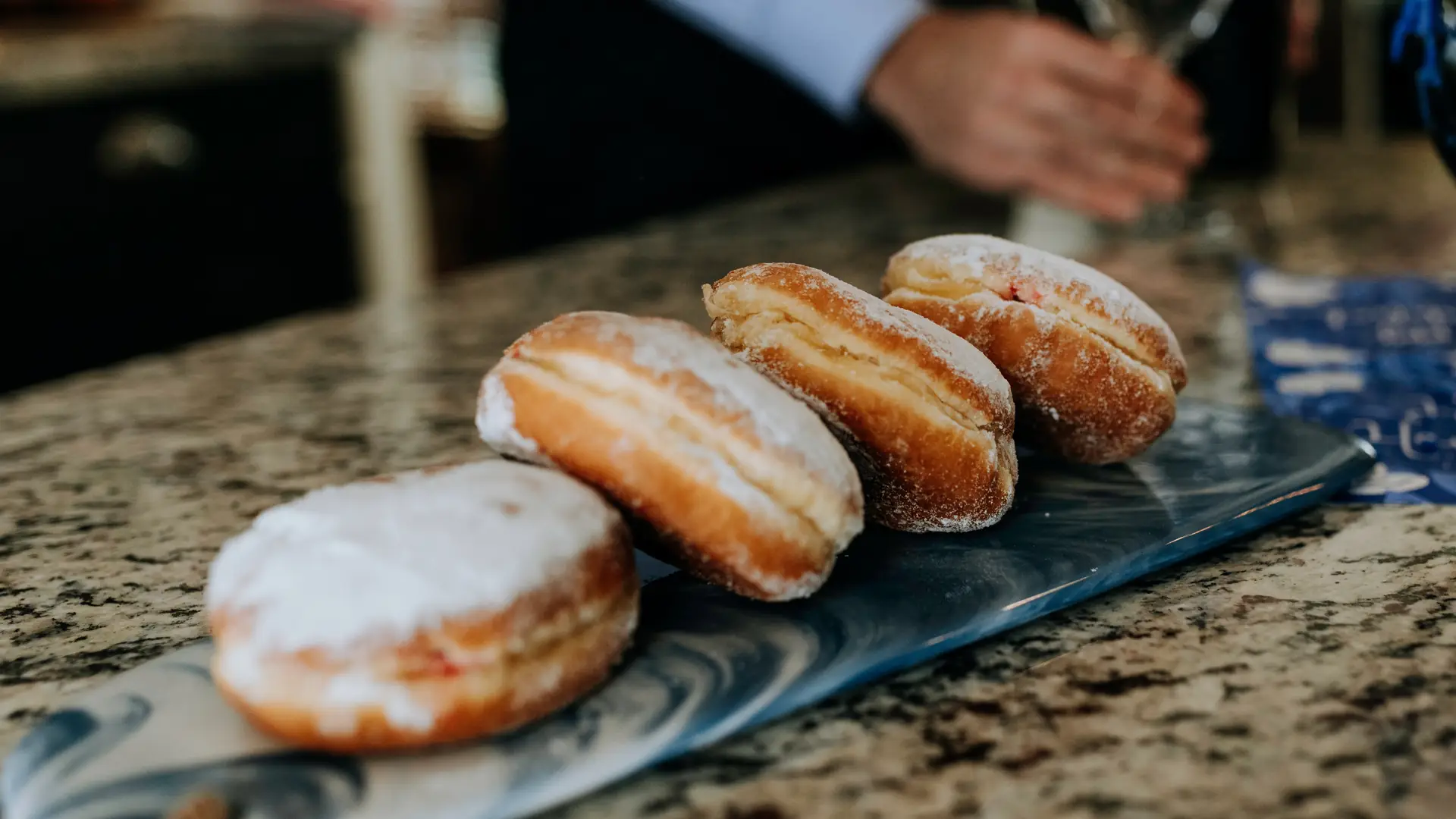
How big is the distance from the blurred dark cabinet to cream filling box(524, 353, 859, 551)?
1.74 m

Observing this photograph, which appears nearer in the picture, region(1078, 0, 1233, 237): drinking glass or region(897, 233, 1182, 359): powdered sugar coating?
region(897, 233, 1182, 359): powdered sugar coating

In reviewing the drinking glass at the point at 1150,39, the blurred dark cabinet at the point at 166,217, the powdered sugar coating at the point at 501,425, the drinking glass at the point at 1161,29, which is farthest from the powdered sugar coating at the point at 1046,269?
the blurred dark cabinet at the point at 166,217

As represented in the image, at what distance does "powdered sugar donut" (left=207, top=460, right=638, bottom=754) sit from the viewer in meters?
0.38

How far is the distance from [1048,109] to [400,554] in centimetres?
116

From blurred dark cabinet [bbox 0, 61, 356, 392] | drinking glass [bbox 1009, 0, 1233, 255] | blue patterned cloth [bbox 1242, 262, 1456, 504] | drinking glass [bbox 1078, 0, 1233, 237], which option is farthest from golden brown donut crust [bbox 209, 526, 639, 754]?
blurred dark cabinet [bbox 0, 61, 356, 392]

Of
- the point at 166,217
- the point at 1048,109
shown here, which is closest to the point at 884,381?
the point at 1048,109

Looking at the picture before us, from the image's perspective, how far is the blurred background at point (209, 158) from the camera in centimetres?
190

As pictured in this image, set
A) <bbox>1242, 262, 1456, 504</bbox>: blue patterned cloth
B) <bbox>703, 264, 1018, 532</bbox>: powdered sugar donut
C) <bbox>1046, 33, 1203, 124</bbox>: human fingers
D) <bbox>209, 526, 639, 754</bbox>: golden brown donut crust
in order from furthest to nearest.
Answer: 1. <bbox>1046, 33, 1203, 124</bbox>: human fingers
2. <bbox>1242, 262, 1456, 504</bbox>: blue patterned cloth
3. <bbox>703, 264, 1018, 532</bbox>: powdered sugar donut
4. <bbox>209, 526, 639, 754</bbox>: golden brown donut crust

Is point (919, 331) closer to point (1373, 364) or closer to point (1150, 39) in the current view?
point (1373, 364)

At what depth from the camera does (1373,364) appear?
88cm

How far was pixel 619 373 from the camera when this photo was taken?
17.9 inches

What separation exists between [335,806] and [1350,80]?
8.15 feet

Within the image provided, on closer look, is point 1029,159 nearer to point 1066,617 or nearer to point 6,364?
point 1066,617

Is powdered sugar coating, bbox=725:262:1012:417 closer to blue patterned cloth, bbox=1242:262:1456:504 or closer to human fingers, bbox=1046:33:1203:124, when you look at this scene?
blue patterned cloth, bbox=1242:262:1456:504
